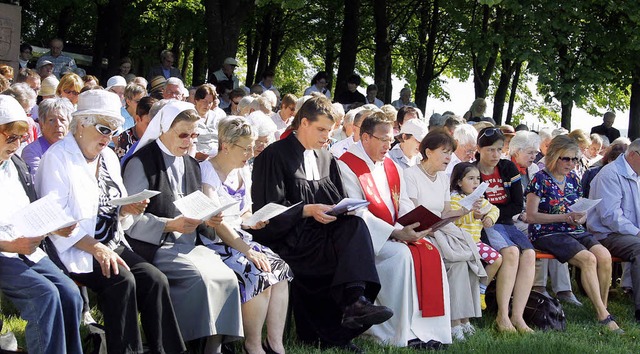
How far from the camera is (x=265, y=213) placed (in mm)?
5922

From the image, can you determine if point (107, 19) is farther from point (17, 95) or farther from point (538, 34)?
point (17, 95)

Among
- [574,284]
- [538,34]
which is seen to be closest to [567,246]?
[574,284]

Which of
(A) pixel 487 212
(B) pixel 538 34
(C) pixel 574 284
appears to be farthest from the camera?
(B) pixel 538 34

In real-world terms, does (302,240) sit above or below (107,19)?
below

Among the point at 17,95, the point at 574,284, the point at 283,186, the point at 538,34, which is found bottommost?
the point at 574,284

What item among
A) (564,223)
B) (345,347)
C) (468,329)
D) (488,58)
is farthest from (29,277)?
(488,58)

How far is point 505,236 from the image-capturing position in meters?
8.06

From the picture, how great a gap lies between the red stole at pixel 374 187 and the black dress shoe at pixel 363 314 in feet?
3.67

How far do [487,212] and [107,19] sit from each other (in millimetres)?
15945

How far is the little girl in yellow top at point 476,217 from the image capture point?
7.69 meters

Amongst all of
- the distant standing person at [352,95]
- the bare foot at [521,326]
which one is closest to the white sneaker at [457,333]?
the bare foot at [521,326]

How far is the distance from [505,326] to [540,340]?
536 mm

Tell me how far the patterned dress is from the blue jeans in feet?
4.10

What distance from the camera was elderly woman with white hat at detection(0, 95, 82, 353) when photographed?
4.94 meters
